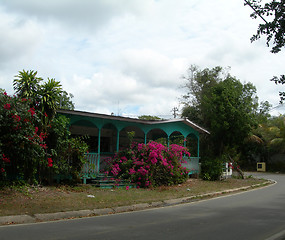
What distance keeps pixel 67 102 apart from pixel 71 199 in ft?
121

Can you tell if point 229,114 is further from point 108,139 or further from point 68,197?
point 68,197

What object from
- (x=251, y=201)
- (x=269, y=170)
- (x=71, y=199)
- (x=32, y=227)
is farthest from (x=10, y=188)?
(x=269, y=170)

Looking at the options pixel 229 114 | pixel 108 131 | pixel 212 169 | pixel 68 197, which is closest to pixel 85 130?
pixel 108 131

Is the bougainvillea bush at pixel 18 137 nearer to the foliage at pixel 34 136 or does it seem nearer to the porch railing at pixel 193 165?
the foliage at pixel 34 136

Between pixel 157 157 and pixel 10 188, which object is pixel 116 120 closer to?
pixel 157 157

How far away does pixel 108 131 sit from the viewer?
19453 millimetres

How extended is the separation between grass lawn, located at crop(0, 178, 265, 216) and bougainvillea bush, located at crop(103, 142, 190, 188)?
1.13m

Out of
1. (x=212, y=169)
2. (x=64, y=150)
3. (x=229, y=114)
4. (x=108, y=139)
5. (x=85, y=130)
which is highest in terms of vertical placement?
(x=229, y=114)

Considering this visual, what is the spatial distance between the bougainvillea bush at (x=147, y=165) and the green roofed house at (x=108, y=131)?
0.84 m

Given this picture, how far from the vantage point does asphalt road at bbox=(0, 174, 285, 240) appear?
21.9 feet

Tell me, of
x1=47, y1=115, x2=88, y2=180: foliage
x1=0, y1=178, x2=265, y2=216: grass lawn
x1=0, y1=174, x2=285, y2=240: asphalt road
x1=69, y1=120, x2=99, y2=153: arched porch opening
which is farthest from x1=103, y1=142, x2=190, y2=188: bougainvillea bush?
x1=0, y1=174, x2=285, y2=240: asphalt road

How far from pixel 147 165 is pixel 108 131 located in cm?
513

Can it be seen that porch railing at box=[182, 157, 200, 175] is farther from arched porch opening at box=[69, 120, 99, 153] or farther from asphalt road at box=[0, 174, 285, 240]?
asphalt road at box=[0, 174, 285, 240]

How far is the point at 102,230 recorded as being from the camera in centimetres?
714
